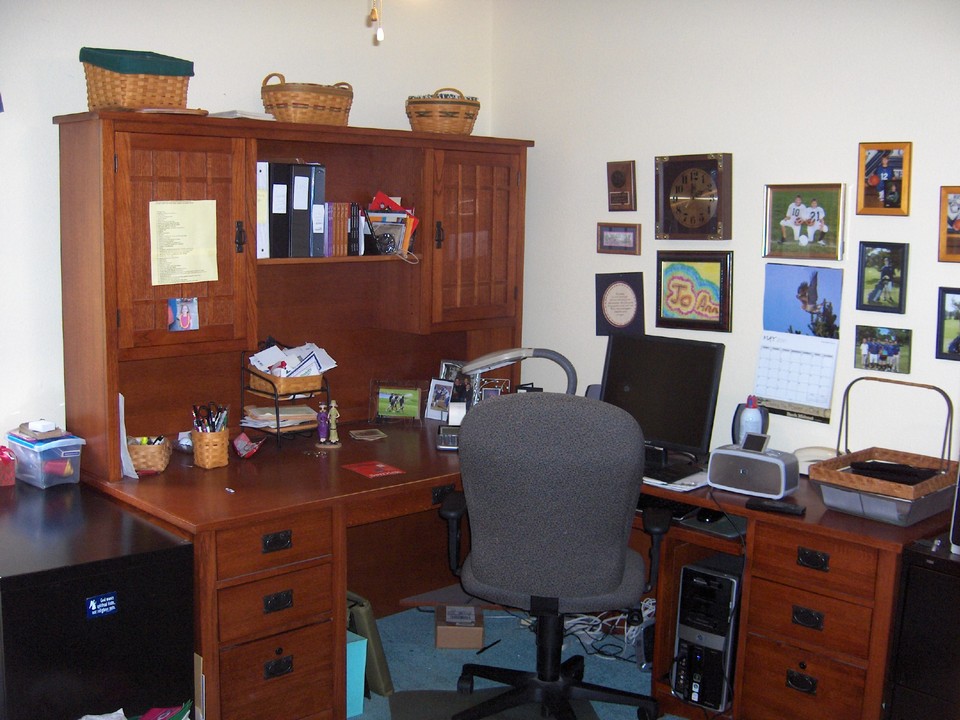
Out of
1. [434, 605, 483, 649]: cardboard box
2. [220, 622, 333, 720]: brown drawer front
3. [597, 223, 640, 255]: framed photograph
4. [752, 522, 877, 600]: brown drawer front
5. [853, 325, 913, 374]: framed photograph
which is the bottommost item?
[434, 605, 483, 649]: cardboard box

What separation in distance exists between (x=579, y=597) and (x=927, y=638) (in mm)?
831

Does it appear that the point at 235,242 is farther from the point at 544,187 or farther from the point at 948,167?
the point at 948,167

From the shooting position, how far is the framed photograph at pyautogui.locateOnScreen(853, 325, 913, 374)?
2.87 m

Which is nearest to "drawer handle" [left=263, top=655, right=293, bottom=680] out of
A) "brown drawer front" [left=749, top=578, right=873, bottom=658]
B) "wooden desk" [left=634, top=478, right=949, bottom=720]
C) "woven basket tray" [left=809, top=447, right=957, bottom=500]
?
"wooden desk" [left=634, top=478, right=949, bottom=720]

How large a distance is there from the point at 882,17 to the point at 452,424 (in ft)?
5.87

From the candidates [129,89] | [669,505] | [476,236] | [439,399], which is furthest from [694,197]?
[129,89]

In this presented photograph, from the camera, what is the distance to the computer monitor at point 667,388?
3088 millimetres

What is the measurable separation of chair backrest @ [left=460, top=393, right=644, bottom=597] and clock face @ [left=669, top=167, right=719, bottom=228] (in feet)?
3.59

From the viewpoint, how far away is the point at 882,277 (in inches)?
114

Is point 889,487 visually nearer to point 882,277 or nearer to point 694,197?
point 882,277

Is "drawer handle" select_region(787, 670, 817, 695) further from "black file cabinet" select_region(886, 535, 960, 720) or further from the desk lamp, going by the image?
the desk lamp

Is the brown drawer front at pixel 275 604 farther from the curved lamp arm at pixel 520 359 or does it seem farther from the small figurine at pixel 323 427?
the curved lamp arm at pixel 520 359

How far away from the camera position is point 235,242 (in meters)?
2.92

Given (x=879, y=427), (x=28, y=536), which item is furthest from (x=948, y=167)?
(x=28, y=536)
